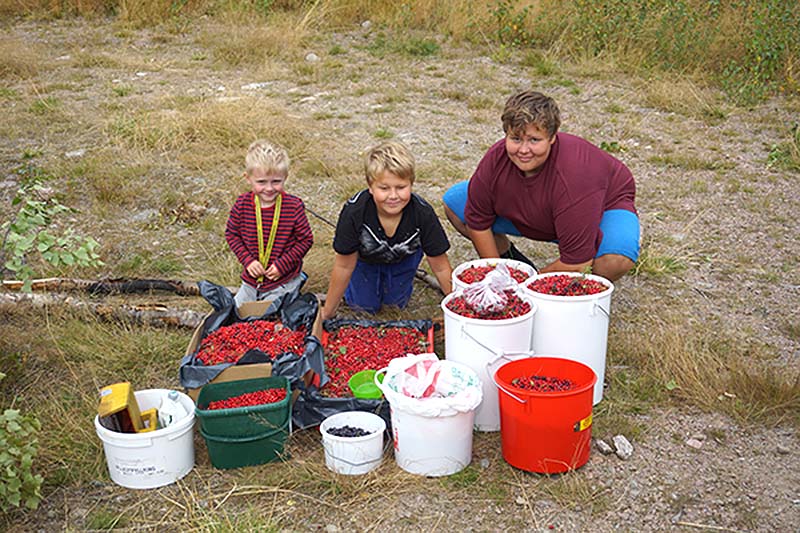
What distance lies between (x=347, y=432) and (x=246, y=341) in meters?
0.77

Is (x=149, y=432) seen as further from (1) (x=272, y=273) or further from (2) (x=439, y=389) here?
(1) (x=272, y=273)

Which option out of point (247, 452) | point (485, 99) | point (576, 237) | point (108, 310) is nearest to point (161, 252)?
point (108, 310)

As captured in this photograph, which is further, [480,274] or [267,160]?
[267,160]

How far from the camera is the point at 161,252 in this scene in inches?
209

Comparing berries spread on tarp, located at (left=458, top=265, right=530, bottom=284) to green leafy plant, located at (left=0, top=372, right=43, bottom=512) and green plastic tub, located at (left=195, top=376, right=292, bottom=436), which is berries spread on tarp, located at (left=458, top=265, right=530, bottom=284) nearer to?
green plastic tub, located at (left=195, top=376, right=292, bottom=436)

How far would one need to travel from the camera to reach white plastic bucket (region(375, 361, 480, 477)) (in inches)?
120

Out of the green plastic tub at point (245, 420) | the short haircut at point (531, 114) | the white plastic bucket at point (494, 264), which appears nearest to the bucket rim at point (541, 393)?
the white plastic bucket at point (494, 264)

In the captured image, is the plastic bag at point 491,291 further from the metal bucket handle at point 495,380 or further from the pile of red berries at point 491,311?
the metal bucket handle at point 495,380

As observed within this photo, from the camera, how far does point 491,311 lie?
3.35m

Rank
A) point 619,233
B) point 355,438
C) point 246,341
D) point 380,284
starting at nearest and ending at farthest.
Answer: point 355,438, point 246,341, point 619,233, point 380,284

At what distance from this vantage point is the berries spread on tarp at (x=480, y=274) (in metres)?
3.79

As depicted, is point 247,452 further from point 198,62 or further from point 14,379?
point 198,62

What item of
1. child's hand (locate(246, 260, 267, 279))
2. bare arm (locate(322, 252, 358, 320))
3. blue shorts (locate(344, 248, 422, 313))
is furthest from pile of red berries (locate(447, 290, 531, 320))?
child's hand (locate(246, 260, 267, 279))

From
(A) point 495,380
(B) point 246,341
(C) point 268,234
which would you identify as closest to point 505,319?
(A) point 495,380
